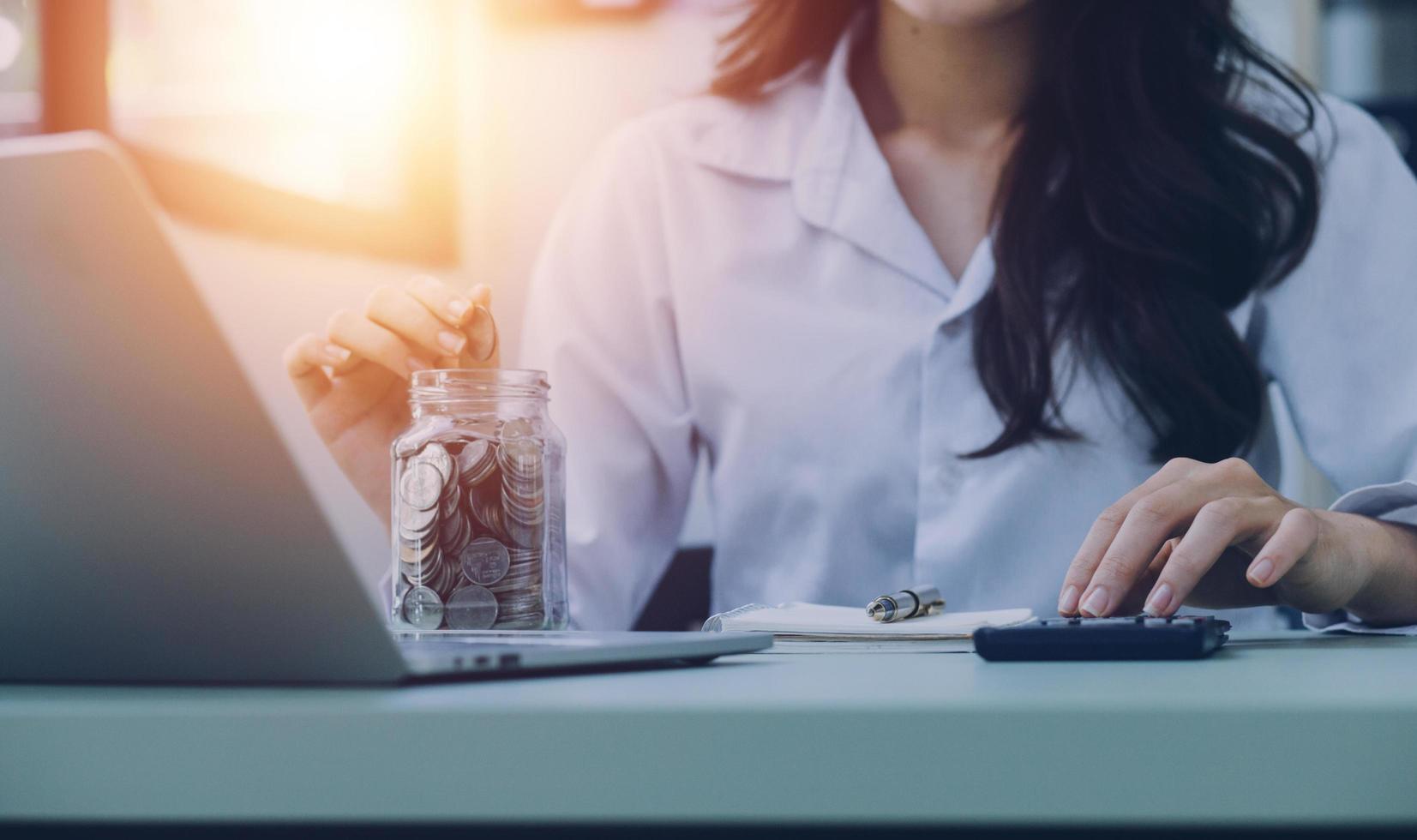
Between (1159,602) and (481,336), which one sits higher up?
(481,336)

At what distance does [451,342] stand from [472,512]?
0.61ft

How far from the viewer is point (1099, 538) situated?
2.20 feet

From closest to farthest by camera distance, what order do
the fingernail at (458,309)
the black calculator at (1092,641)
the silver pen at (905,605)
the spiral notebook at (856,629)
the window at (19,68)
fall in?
the black calculator at (1092,641)
the spiral notebook at (856,629)
the silver pen at (905,605)
the fingernail at (458,309)
the window at (19,68)

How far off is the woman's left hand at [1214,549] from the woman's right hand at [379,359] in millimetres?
417

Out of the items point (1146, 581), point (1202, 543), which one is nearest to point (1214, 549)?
point (1202, 543)

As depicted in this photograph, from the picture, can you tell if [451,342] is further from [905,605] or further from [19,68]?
[19,68]

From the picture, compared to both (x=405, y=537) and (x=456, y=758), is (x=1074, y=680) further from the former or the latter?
(x=405, y=537)

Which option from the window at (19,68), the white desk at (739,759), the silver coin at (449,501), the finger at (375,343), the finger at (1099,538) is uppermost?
the window at (19,68)

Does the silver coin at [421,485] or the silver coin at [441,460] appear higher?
the silver coin at [441,460]

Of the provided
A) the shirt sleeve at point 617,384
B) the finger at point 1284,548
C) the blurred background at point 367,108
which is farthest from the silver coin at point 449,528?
the blurred background at point 367,108

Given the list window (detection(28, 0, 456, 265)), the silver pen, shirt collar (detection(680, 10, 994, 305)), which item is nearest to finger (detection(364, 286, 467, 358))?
the silver pen

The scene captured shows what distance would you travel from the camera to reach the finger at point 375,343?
78 cm

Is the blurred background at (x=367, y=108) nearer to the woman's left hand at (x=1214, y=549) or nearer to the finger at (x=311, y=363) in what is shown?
the finger at (x=311, y=363)

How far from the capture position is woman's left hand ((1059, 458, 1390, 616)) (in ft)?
2.08
